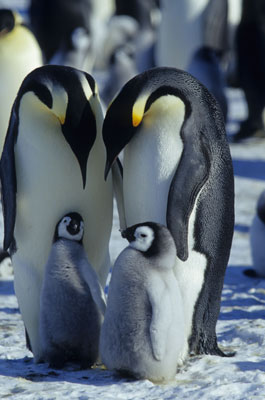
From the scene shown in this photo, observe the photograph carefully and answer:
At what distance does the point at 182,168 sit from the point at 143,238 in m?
0.36

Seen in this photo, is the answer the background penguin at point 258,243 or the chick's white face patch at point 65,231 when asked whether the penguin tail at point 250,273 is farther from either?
the chick's white face patch at point 65,231

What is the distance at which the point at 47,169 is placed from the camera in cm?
372

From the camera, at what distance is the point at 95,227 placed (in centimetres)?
381

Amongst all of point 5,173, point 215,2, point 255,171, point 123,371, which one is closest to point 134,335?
point 123,371

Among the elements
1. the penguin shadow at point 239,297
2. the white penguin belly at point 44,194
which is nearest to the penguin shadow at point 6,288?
the penguin shadow at point 239,297

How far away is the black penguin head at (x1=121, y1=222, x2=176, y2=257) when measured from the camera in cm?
335

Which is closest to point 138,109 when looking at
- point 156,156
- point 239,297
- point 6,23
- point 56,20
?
point 156,156

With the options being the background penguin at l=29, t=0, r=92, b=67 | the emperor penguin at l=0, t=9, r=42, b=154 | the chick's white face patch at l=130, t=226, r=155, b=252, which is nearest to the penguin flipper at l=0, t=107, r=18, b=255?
the chick's white face patch at l=130, t=226, r=155, b=252

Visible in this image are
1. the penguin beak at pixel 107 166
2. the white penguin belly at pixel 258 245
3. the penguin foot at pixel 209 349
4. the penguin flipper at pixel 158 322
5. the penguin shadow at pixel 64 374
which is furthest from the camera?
the white penguin belly at pixel 258 245

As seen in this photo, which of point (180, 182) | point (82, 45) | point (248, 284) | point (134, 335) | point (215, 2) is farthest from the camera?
point (82, 45)

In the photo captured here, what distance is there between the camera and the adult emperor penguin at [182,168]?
11.8 feet

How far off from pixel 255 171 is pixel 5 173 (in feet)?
18.2

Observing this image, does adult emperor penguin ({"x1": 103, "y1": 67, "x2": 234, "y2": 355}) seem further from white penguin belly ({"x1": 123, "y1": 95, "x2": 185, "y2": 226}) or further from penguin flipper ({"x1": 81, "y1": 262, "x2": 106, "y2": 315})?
penguin flipper ({"x1": 81, "y1": 262, "x2": 106, "y2": 315})

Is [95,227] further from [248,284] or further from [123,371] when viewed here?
[248,284]
